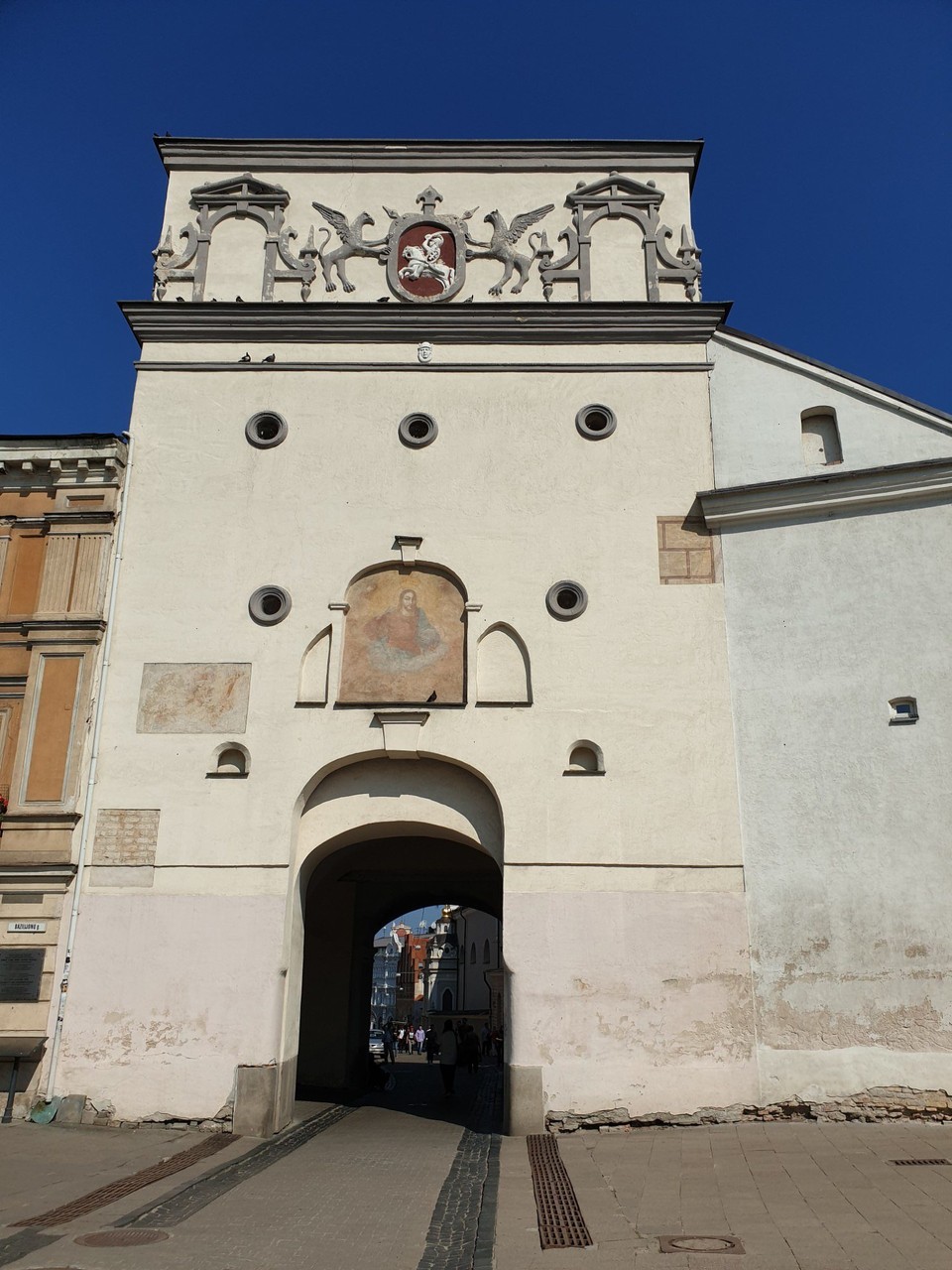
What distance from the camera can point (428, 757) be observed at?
42.5 feet

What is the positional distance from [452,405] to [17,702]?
6893mm

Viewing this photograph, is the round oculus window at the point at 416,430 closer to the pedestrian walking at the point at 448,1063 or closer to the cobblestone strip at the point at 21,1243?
the cobblestone strip at the point at 21,1243

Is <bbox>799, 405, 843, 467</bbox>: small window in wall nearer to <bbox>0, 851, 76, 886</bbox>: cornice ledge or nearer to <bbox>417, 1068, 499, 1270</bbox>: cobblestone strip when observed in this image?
<bbox>417, 1068, 499, 1270</bbox>: cobblestone strip

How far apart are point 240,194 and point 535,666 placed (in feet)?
28.0

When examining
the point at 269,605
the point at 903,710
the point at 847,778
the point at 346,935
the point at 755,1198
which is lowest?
the point at 755,1198

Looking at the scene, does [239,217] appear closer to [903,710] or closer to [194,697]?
[194,697]

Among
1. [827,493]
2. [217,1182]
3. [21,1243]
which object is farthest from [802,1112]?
[21,1243]

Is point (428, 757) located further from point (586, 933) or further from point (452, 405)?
point (452, 405)

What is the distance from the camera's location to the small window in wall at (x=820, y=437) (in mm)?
13781

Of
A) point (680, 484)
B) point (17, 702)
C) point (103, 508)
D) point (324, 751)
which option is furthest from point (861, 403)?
point (17, 702)

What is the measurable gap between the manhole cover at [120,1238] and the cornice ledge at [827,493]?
992cm

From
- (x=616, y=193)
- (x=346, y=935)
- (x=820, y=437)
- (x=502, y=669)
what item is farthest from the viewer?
(x=346, y=935)

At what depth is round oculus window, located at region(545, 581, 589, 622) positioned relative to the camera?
1328 centimetres

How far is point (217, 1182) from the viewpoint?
9227mm
